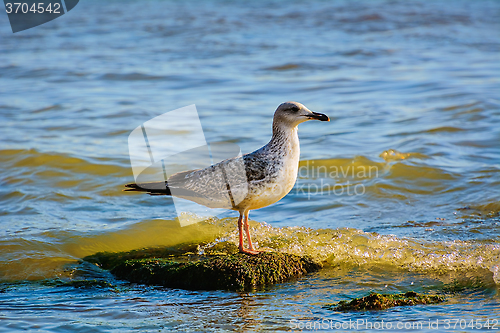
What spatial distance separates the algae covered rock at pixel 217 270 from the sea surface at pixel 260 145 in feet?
0.41

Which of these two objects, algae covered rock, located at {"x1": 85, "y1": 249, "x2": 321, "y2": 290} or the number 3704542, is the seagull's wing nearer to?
algae covered rock, located at {"x1": 85, "y1": 249, "x2": 321, "y2": 290}

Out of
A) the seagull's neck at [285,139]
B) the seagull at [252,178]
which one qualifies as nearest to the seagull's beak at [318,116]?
the seagull at [252,178]

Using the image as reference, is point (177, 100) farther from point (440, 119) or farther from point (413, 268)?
point (413, 268)

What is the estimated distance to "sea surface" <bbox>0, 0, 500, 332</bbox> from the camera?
14.0ft

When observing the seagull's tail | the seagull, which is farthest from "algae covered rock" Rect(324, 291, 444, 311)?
the seagull's tail

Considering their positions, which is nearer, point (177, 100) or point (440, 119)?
point (440, 119)

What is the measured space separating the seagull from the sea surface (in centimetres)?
79

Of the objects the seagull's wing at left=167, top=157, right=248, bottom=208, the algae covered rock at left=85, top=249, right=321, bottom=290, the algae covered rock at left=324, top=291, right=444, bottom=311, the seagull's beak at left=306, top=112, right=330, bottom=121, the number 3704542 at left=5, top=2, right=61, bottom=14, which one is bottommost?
the algae covered rock at left=324, top=291, right=444, bottom=311

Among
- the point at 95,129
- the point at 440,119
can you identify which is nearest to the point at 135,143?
the point at 95,129

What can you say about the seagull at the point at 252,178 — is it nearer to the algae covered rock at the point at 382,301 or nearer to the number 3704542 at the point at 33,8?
the algae covered rock at the point at 382,301

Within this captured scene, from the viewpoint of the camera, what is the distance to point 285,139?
486 centimetres

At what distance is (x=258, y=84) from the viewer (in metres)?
13.1

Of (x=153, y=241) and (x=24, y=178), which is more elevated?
(x=24, y=178)

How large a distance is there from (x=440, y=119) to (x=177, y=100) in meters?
5.28
